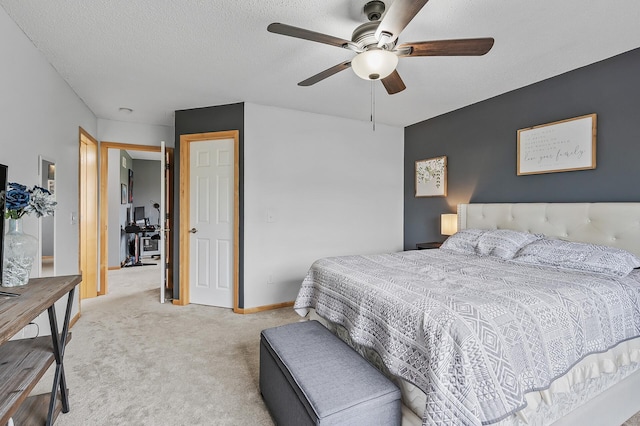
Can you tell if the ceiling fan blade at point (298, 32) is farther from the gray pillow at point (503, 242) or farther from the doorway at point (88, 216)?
the doorway at point (88, 216)

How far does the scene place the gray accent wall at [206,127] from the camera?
3582 mm

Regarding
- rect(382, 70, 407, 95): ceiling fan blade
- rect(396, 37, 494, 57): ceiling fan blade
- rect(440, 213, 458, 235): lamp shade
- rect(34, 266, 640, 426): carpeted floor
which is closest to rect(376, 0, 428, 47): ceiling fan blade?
rect(396, 37, 494, 57): ceiling fan blade

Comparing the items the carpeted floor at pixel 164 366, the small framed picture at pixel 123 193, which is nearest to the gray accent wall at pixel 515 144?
the carpeted floor at pixel 164 366

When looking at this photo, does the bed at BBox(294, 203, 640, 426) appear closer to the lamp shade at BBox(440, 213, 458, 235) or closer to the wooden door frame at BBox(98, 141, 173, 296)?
the lamp shade at BBox(440, 213, 458, 235)

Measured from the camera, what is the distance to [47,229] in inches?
101

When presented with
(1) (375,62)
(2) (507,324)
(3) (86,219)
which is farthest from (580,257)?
(3) (86,219)

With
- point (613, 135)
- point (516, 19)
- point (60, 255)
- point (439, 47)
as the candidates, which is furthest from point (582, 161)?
point (60, 255)

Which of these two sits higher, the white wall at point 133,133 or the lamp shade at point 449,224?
the white wall at point 133,133

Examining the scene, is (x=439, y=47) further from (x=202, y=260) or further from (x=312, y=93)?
(x=202, y=260)

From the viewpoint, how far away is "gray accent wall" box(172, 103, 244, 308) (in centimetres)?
358

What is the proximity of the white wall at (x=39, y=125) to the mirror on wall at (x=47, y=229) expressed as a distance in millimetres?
78

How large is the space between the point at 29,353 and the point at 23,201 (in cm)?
77

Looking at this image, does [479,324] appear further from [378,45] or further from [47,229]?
[47,229]

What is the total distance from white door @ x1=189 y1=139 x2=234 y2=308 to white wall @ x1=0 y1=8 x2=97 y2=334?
1164mm
